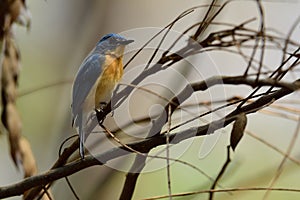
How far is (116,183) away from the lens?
3.27 feet

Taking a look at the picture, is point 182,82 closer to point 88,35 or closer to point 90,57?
point 90,57

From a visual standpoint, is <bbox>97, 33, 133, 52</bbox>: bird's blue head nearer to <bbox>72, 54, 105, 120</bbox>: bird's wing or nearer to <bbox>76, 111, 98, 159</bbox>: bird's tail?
<bbox>72, 54, 105, 120</bbox>: bird's wing

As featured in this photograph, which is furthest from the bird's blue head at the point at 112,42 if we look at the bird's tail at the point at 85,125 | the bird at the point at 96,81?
the bird's tail at the point at 85,125

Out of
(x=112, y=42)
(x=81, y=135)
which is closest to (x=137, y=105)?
(x=112, y=42)

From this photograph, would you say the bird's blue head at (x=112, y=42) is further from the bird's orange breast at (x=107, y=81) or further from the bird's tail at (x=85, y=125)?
the bird's tail at (x=85, y=125)

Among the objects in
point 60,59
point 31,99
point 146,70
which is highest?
point 146,70

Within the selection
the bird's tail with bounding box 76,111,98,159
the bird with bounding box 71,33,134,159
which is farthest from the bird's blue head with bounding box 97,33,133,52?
the bird's tail with bounding box 76,111,98,159

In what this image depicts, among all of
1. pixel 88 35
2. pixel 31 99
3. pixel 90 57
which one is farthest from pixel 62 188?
pixel 31 99

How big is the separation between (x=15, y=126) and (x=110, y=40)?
14.0 inches

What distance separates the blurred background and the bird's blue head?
77 millimetres

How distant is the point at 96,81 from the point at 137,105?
6.6 inches

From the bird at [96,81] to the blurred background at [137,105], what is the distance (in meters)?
0.05

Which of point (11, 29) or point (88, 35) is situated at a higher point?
point (11, 29)

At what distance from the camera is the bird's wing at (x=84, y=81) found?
2.59 feet
